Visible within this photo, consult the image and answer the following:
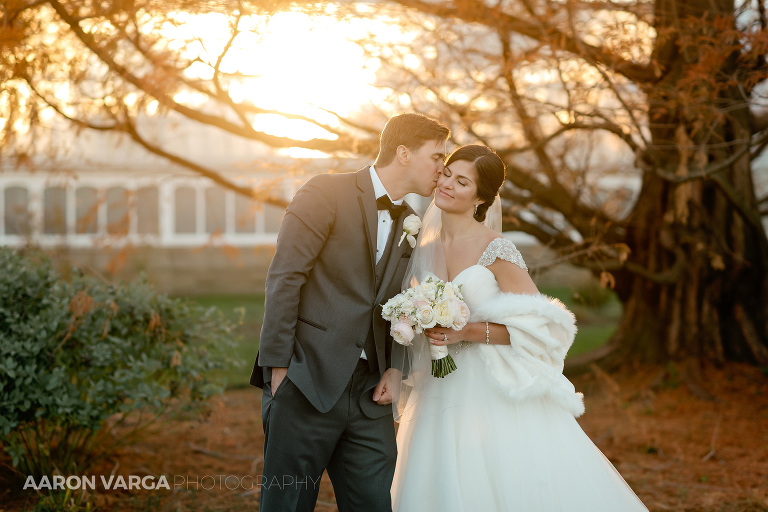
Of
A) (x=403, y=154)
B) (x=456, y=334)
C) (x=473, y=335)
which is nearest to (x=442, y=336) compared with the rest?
(x=456, y=334)

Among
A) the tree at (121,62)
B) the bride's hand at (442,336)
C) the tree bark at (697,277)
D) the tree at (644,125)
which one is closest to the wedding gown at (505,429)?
the bride's hand at (442,336)

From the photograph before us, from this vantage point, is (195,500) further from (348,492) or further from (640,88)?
(640,88)

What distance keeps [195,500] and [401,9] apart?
15.6ft

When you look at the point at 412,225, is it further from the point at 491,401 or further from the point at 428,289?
the point at 491,401

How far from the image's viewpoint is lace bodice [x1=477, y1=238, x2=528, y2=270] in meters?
3.41

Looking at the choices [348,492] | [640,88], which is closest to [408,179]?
[348,492]

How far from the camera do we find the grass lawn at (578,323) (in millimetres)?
10289

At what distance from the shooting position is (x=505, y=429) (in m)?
3.34

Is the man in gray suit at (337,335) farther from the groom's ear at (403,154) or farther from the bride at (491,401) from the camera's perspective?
the bride at (491,401)

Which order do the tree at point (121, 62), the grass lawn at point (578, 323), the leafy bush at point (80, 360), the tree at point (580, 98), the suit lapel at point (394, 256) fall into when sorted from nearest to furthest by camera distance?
the suit lapel at point (394, 256), the leafy bush at point (80, 360), the tree at point (121, 62), the tree at point (580, 98), the grass lawn at point (578, 323)

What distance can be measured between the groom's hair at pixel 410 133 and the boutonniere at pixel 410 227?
0.29 m

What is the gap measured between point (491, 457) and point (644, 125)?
4018mm

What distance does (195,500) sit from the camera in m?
4.78

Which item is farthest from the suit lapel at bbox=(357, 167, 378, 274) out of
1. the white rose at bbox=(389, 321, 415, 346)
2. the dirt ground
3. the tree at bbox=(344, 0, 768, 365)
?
the tree at bbox=(344, 0, 768, 365)
